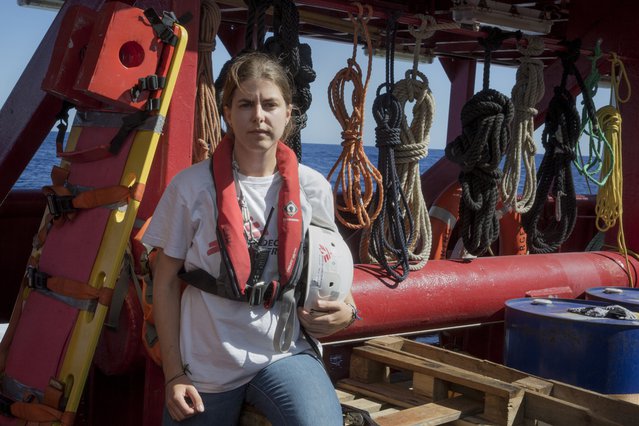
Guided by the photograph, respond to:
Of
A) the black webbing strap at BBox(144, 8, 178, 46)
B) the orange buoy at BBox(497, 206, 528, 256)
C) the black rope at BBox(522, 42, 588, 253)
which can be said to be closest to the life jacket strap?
the black webbing strap at BBox(144, 8, 178, 46)

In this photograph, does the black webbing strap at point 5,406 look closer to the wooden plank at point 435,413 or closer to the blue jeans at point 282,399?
the blue jeans at point 282,399

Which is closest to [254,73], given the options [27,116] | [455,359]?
[27,116]

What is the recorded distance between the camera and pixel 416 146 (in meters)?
3.96

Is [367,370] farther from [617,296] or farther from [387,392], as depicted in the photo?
[617,296]

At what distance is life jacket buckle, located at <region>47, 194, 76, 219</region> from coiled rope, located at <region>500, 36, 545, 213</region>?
7.71ft

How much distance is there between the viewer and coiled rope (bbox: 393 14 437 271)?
3.97 m

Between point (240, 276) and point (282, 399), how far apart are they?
1.18 feet

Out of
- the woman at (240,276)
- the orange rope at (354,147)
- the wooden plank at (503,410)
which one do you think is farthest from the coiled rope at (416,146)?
the woman at (240,276)

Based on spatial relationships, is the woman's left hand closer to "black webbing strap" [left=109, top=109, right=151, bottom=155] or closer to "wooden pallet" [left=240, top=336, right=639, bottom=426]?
Answer: "wooden pallet" [left=240, top=336, right=639, bottom=426]

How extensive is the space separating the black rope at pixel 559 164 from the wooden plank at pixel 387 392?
178cm

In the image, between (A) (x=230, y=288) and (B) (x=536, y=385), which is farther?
(B) (x=536, y=385)

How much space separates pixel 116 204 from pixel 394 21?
1.68 meters

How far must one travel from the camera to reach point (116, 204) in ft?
9.75

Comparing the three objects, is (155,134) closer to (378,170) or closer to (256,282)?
(256,282)
